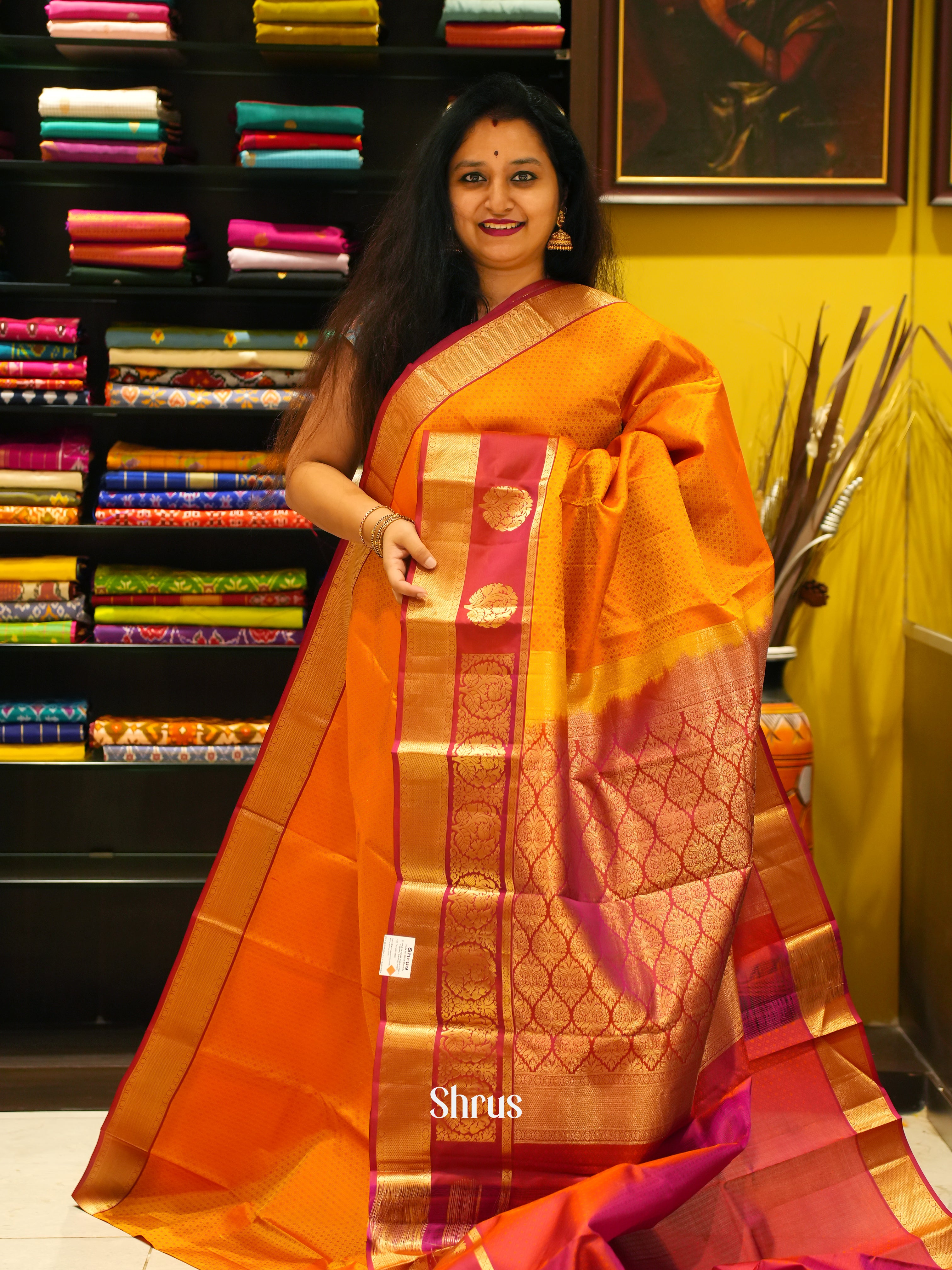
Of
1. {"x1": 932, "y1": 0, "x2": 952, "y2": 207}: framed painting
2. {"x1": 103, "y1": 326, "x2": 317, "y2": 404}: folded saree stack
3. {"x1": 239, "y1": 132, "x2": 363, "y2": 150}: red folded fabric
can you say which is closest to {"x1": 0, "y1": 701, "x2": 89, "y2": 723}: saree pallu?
{"x1": 103, "y1": 326, "x2": 317, "y2": 404}: folded saree stack

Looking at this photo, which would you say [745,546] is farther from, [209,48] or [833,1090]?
[209,48]

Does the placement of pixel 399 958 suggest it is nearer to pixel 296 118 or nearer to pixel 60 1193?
pixel 60 1193

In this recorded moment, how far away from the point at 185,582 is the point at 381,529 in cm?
107

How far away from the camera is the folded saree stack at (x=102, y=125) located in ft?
8.06

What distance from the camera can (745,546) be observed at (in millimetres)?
1717

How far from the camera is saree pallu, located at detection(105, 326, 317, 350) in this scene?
255 cm

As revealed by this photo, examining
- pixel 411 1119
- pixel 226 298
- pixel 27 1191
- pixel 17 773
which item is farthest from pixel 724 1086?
pixel 226 298

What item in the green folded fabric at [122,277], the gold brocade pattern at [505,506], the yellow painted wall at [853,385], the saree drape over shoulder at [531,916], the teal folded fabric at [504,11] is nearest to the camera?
the saree drape over shoulder at [531,916]

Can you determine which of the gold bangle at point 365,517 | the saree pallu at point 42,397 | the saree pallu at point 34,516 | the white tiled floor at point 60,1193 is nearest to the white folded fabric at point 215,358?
the saree pallu at point 42,397

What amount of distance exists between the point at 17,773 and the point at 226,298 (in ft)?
3.95

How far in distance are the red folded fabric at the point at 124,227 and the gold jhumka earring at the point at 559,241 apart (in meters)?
1.01

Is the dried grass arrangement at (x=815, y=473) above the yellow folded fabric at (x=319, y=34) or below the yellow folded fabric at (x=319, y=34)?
below

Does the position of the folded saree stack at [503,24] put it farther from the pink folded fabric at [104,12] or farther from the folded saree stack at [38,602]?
Result: the folded saree stack at [38,602]

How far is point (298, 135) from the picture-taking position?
2.49 m
